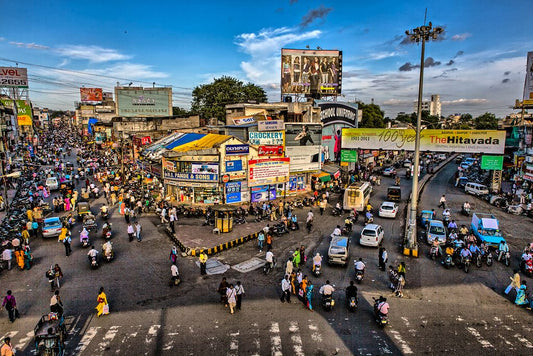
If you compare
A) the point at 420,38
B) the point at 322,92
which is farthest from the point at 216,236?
the point at 322,92

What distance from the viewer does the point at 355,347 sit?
466 inches

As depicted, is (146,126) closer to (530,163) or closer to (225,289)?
(225,289)

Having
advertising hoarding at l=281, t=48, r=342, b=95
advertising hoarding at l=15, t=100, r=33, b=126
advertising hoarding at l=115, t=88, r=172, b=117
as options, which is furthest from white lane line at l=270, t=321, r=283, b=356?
advertising hoarding at l=15, t=100, r=33, b=126

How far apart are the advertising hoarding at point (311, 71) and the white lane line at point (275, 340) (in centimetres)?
4199

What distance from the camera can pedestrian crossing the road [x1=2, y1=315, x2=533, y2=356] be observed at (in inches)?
459

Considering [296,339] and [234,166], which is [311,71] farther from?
[296,339]

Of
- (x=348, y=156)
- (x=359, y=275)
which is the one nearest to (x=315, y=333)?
(x=359, y=275)

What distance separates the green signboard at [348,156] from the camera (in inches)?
1687

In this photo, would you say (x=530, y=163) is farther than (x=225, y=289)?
Yes

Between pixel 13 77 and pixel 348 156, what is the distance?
67594 mm

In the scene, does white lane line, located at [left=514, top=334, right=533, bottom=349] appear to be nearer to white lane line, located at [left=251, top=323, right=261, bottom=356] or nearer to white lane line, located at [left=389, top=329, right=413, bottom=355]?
white lane line, located at [left=389, top=329, right=413, bottom=355]

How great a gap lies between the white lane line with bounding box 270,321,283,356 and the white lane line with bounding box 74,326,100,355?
6.42 m

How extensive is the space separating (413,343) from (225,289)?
7.33m

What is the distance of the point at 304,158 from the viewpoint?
37344 millimetres
